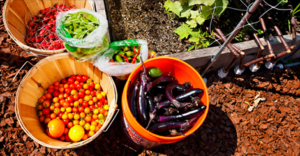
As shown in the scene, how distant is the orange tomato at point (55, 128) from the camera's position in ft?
8.73

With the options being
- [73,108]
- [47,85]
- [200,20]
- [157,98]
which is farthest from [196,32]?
[47,85]

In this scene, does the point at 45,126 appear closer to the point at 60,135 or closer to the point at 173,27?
the point at 60,135

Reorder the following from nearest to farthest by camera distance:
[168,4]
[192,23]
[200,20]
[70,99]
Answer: [70,99] → [200,20] → [192,23] → [168,4]

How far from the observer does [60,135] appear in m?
2.76

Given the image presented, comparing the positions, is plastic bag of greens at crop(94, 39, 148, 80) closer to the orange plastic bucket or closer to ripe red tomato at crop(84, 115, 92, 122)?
the orange plastic bucket

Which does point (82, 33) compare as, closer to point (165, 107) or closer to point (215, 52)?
point (165, 107)

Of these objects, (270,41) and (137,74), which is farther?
(270,41)

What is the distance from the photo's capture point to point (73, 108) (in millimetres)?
3014

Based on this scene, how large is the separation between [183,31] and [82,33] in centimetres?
196

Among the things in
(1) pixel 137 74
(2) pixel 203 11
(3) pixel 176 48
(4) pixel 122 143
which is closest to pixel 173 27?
(3) pixel 176 48

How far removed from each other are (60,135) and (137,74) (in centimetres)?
157

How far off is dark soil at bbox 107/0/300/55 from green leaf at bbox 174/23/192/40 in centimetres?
20

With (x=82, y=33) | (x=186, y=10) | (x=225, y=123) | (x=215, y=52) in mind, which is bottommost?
(x=225, y=123)

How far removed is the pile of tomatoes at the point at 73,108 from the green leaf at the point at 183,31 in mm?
1878
